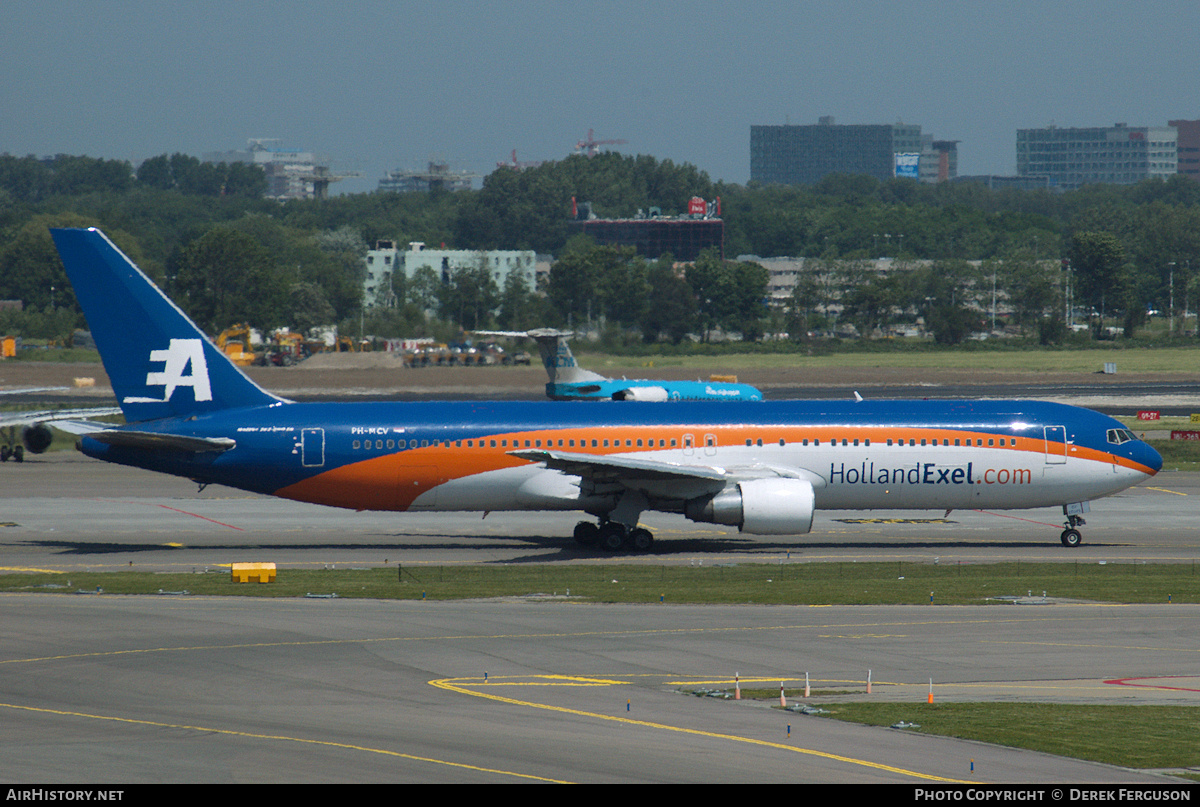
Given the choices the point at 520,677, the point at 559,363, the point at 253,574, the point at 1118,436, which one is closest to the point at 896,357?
the point at 559,363

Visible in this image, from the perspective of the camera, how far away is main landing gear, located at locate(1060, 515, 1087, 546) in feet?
145

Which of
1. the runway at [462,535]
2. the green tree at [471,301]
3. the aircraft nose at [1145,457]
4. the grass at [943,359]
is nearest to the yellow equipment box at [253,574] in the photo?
the runway at [462,535]

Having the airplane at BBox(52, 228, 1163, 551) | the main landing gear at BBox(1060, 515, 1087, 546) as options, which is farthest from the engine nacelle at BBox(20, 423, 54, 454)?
Result: the main landing gear at BBox(1060, 515, 1087, 546)

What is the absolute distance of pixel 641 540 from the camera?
4384 centimetres

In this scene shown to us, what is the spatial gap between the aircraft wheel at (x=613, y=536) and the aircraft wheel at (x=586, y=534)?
0.41m

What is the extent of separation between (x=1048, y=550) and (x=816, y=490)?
25.6 ft

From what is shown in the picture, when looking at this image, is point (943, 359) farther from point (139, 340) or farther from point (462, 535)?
point (139, 340)

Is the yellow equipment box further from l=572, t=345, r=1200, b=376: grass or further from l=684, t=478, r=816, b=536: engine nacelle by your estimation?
l=572, t=345, r=1200, b=376: grass

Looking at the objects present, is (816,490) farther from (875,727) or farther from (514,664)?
(875,727)

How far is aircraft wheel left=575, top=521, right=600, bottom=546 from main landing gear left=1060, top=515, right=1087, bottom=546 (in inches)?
610

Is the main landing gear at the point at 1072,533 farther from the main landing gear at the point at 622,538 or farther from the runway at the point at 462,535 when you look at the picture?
the main landing gear at the point at 622,538

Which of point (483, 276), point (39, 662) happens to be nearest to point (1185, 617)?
point (39, 662)

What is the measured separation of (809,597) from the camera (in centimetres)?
3356

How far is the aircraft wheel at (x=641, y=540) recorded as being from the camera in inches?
1725
